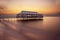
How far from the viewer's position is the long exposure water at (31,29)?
1027 millimetres

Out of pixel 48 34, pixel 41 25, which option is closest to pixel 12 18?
pixel 41 25

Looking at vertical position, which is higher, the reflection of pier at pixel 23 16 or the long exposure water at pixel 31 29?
the reflection of pier at pixel 23 16

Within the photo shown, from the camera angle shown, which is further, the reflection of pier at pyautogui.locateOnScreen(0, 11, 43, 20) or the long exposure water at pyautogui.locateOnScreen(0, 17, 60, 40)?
the reflection of pier at pyautogui.locateOnScreen(0, 11, 43, 20)

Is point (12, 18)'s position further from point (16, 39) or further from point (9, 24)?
point (16, 39)

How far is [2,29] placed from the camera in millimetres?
1164

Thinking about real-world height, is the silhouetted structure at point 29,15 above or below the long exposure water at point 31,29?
above

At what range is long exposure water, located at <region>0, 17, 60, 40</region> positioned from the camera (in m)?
1.03

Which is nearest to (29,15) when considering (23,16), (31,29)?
(23,16)

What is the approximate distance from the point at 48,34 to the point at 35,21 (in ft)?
0.87

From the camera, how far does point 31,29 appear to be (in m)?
1.15

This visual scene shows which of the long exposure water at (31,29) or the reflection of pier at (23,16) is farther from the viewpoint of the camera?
the reflection of pier at (23,16)

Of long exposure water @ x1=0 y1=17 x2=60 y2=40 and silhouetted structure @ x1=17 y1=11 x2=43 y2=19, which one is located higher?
silhouetted structure @ x1=17 y1=11 x2=43 y2=19

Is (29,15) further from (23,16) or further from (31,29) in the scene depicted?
(31,29)

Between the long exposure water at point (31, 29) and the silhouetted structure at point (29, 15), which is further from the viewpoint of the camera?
the silhouetted structure at point (29, 15)
